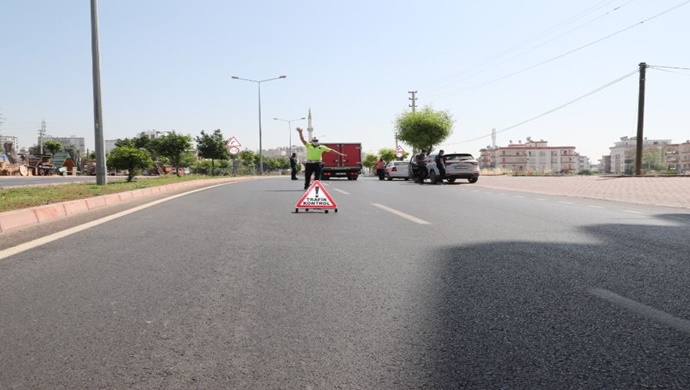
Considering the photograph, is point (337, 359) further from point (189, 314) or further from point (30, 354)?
point (30, 354)

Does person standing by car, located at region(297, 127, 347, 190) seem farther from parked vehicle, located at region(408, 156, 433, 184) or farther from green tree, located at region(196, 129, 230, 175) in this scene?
green tree, located at region(196, 129, 230, 175)

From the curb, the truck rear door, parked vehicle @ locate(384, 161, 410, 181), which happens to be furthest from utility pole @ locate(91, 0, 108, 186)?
parked vehicle @ locate(384, 161, 410, 181)

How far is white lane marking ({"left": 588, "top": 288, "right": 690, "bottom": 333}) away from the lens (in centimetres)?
284

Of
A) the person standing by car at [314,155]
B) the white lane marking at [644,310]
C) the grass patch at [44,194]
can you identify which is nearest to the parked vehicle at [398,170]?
the person standing by car at [314,155]

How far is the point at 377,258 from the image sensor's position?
4.98m

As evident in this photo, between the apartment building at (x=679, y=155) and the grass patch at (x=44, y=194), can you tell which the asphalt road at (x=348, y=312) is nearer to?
the grass patch at (x=44, y=194)

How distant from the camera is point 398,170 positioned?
32.3 m

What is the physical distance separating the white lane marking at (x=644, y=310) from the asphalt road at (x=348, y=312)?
0.02 metres

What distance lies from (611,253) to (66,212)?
8.99 metres

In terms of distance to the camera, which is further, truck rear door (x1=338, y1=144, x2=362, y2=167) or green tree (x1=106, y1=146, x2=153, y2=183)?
truck rear door (x1=338, y1=144, x2=362, y2=167)

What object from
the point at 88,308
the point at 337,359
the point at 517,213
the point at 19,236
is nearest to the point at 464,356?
the point at 337,359

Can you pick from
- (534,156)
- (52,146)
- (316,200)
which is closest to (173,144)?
(316,200)

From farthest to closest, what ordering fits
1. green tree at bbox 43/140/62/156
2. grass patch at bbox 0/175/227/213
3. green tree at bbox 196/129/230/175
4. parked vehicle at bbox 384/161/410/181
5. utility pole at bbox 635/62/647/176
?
green tree at bbox 43/140/62/156 < green tree at bbox 196/129/230/175 < parked vehicle at bbox 384/161/410/181 < utility pole at bbox 635/62/647/176 < grass patch at bbox 0/175/227/213

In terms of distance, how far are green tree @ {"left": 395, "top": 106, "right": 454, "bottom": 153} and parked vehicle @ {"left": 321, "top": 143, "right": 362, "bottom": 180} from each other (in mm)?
23779
